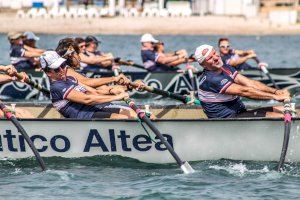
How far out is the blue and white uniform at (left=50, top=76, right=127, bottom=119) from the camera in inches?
664

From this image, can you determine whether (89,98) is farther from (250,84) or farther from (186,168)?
(250,84)

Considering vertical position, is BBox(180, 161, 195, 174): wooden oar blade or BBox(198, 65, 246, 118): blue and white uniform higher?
BBox(198, 65, 246, 118): blue and white uniform

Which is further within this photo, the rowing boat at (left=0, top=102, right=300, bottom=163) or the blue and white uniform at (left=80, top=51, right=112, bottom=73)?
the blue and white uniform at (left=80, top=51, right=112, bottom=73)

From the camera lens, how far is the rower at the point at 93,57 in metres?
27.4

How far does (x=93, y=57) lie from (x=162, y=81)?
191cm

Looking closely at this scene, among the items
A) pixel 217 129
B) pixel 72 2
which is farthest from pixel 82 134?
pixel 72 2

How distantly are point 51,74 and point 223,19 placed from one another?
7170 cm

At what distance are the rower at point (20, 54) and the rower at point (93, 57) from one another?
4.32ft

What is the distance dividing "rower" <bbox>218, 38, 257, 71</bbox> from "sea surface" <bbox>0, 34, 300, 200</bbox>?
1058 cm

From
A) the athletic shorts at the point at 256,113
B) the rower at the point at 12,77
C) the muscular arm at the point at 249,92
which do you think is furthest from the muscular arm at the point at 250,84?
the rower at the point at 12,77

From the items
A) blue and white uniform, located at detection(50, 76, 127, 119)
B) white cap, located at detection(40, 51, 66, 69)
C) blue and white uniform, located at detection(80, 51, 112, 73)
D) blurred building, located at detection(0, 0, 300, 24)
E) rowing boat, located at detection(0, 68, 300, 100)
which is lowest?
blurred building, located at detection(0, 0, 300, 24)

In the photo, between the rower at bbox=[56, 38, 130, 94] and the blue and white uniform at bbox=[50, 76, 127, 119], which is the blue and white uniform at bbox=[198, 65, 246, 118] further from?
the blue and white uniform at bbox=[50, 76, 127, 119]

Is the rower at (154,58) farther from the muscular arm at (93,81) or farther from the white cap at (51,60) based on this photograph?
the white cap at (51,60)

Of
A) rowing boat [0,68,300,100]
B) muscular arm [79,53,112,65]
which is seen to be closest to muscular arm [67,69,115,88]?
rowing boat [0,68,300,100]
